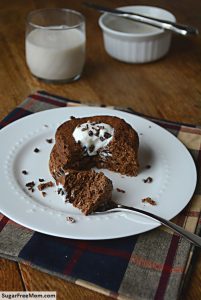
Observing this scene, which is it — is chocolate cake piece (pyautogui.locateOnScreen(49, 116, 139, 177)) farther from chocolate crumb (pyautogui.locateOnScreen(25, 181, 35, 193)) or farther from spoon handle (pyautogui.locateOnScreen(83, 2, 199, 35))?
spoon handle (pyautogui.locateOnScreen(83, 2, 199, 35))

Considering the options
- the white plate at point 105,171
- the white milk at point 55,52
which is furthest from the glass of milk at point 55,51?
the white plate at point 105,171

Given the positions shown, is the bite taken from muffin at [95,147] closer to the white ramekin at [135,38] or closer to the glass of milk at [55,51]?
the glass of milk at [55,51]

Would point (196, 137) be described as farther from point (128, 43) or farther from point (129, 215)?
point (128, 43)

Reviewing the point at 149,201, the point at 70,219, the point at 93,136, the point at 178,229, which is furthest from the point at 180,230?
the point at 93,136

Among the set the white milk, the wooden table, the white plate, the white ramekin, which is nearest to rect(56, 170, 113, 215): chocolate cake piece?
the white plate

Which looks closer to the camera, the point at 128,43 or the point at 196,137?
the point at 196,137

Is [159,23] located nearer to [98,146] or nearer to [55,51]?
[55,51]

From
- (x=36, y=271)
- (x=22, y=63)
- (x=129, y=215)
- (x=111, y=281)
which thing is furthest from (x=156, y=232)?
(x=22, y=63)
